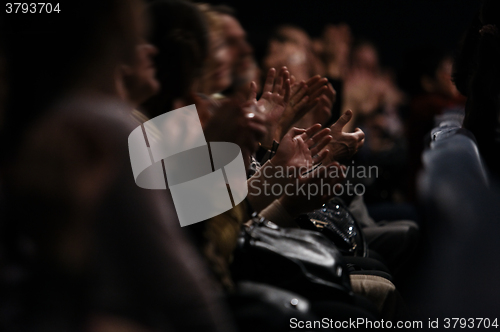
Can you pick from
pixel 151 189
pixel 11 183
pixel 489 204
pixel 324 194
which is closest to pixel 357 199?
pixel 324 194

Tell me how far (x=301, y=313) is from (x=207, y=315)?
225 mm

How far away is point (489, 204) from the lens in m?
1.02

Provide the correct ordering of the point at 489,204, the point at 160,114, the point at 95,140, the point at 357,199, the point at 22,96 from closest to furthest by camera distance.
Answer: the point at 95,140 → the point at 22,96 → the point at 489,204 → the point at 160,114 → the point at 357,199

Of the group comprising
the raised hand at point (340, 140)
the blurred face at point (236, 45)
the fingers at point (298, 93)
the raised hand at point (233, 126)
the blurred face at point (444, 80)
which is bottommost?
the blurred face at point (444, 80)

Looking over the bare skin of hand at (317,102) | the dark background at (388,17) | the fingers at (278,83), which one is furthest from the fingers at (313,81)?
the dark background at (388,17)

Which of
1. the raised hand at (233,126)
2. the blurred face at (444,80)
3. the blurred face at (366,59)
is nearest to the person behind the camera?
the raised hand at (233,126)

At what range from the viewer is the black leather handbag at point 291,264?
1028mm

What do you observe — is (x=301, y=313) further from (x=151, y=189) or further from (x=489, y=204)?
(x=489, y=204)

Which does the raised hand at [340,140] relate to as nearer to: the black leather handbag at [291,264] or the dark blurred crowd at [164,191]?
the dark blurred crowd at [164,191]

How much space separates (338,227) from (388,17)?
237cm

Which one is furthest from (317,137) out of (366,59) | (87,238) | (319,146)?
(366,59)

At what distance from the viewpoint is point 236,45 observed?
1.62 metres

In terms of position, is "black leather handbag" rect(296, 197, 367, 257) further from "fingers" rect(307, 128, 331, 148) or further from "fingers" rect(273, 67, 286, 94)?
"fingers" rect(273, 67, 286, 94)

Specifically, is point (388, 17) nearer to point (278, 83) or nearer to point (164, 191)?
point (278, 83)
